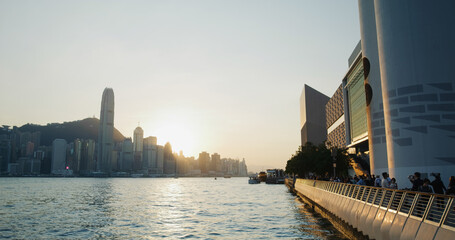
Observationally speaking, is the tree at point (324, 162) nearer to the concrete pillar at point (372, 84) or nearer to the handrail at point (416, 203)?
the concrete pillar at point (372, 84)

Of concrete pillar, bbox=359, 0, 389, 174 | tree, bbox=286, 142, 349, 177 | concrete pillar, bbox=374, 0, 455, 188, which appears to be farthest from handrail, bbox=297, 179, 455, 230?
tree, bbox=286, 142, 349, 177

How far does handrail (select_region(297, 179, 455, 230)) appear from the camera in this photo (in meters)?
9.34

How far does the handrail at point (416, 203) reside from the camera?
9.34 metres

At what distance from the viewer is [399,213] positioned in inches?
479

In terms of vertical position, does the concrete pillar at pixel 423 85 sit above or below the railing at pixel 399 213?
above

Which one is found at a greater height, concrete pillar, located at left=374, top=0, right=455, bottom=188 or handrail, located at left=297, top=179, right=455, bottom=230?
concrete pillar, located at left=374, top=0, right=455, bottom=188

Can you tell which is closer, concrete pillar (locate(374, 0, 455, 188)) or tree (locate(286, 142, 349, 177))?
concrete pillar (locate(374, 0, 455, 188))

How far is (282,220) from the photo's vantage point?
97.3 feet

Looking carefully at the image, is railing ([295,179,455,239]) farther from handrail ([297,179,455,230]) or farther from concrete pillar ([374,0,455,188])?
concrete pillar ([374,0,455,188])

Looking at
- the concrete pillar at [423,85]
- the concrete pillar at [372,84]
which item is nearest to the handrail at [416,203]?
the concrete pillar at [423,85]

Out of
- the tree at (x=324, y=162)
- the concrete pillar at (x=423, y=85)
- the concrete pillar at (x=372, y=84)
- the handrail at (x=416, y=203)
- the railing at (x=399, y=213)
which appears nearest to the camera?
the handrail at (x=416, y=203)

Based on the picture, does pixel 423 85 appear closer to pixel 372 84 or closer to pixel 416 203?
pixel 372 84

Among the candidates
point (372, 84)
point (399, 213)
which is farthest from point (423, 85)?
point (399, 213)

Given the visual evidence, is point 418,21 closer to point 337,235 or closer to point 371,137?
point 371,137
